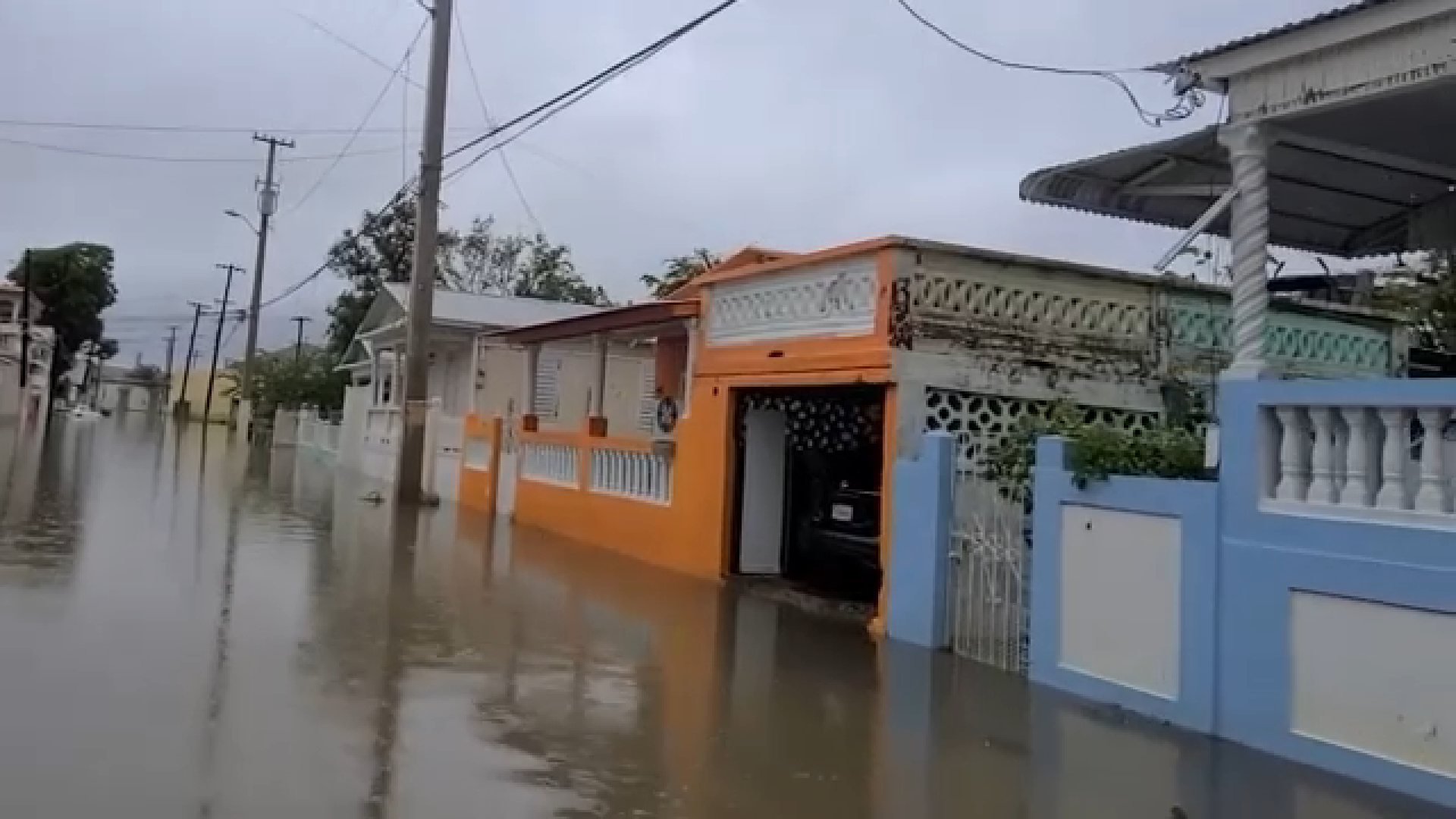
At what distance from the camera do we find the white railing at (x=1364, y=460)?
19.4 feet

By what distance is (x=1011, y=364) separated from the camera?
10.8m

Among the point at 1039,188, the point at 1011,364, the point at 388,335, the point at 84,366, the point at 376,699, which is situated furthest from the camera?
the point at 84,366

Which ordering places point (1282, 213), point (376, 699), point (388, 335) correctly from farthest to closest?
point (388, 335), point (1282, 213), point (376, 699)

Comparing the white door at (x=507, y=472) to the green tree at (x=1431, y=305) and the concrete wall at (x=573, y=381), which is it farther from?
the green tree at (x=1431, y=305)

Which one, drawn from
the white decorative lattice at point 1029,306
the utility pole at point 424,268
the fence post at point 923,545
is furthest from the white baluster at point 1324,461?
the utility pole at point 424,268

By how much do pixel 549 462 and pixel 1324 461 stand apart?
12791 mm

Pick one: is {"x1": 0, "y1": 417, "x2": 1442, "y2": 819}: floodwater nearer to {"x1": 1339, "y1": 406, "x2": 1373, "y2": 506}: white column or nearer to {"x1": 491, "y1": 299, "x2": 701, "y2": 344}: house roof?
{"x1": 1339, "y1": 406, "x2": 1373, "y2": 506}: white column

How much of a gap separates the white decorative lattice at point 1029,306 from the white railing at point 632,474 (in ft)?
15.0

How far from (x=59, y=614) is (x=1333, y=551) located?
7.94m

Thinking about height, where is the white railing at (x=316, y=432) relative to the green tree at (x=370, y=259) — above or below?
below

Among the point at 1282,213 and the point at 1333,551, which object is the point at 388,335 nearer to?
the point at 1282,213

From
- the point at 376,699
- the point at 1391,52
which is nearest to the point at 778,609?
the point at 376,699

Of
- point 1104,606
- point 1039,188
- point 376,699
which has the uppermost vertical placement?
point 1039,188

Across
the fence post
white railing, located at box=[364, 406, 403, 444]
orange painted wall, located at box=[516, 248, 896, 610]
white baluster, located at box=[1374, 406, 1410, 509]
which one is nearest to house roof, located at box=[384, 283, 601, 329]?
white railing, located at box=[364, 406, 403, 444]
